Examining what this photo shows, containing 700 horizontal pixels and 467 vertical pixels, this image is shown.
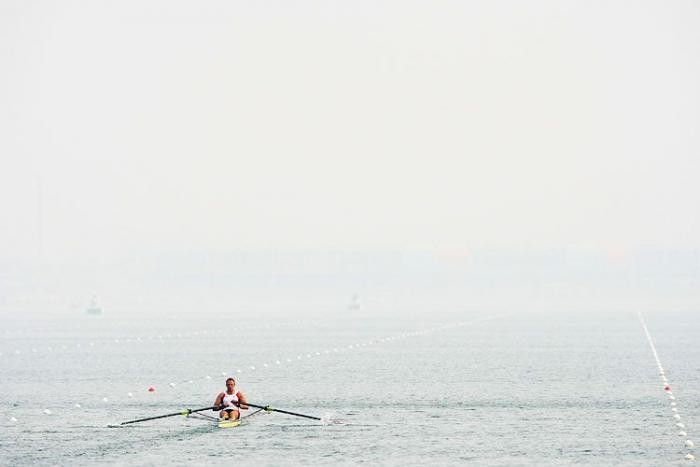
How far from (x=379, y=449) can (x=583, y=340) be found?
76.1 m

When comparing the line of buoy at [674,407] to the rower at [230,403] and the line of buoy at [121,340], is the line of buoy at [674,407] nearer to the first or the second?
the rower at [230,403]

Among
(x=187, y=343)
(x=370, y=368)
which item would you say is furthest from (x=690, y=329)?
(x=370, y=368)

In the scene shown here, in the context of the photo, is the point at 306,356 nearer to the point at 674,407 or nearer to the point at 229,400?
the point at 674,407

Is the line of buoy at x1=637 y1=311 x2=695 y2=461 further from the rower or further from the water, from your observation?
the rower

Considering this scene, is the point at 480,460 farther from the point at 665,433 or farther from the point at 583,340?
the point at 583,340

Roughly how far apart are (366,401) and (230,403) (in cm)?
921

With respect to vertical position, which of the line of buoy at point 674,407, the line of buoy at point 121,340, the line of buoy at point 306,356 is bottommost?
the line of buoy at point 674,407

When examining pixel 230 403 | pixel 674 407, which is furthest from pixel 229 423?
pixel 674 407

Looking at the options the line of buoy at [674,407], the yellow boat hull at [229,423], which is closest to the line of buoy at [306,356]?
the yellow boat hull at [229,423]

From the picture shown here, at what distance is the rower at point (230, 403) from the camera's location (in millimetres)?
47812

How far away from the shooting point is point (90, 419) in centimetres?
5006

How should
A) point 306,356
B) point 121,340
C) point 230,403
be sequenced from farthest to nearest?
point 121,340, point 306,356, point 230,403

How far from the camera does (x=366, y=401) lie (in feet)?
185

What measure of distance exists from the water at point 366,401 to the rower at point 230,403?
2.12 feet
